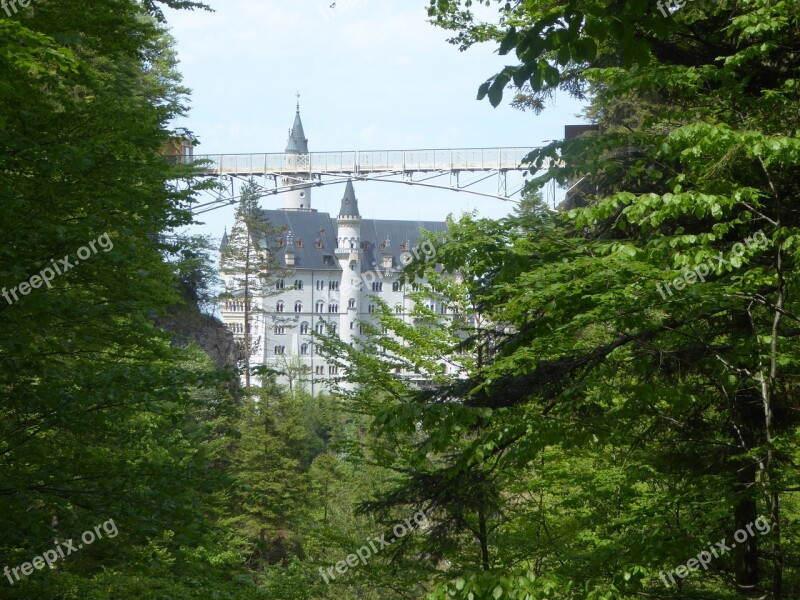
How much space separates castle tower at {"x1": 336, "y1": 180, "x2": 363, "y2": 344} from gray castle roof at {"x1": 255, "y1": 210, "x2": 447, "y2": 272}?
106cm

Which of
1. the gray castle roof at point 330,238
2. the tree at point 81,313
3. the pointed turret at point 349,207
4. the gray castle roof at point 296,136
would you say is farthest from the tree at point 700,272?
the gray castle roof at point 296,136

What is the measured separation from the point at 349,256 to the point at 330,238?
3.63 m

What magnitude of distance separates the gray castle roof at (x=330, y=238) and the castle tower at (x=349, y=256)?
1.06 meters

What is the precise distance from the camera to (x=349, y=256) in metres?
120

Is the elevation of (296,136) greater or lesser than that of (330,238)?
greater

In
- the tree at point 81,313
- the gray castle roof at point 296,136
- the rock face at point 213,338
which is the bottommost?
the rock face at point 213,338

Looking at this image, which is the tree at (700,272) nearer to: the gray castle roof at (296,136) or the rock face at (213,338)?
the rock face at (213,338)

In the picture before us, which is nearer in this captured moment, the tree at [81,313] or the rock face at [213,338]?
the tree at [81,313]

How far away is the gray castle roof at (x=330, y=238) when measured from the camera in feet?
393

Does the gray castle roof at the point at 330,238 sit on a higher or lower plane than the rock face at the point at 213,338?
higher

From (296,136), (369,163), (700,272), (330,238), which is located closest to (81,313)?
(700,272)

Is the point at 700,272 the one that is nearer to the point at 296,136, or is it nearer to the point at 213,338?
the point at 213,338

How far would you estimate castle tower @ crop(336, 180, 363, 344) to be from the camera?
393 feet

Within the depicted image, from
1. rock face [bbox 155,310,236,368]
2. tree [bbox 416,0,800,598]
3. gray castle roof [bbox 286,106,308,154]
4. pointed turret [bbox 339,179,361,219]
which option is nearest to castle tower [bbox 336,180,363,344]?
pointed turret [bbox 339,179,361,219]
